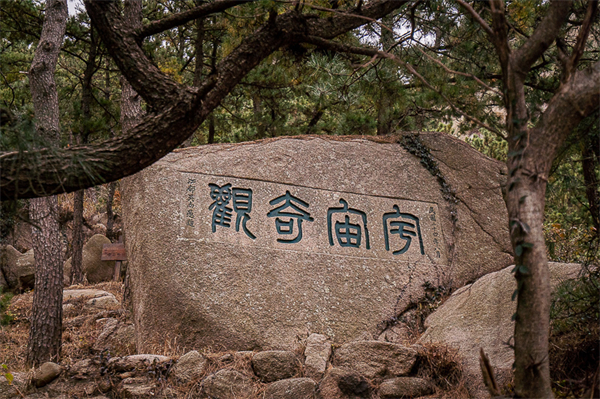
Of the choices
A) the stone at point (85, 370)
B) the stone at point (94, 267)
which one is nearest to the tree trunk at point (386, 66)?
the stone at point (85, 370)

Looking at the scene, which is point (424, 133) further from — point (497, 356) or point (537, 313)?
point (537, 313)

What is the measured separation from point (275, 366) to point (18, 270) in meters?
6.11

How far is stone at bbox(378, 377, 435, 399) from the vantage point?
410 cm

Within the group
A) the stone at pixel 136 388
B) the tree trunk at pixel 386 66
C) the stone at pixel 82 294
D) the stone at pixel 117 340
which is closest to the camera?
the stone at pixel 136 388

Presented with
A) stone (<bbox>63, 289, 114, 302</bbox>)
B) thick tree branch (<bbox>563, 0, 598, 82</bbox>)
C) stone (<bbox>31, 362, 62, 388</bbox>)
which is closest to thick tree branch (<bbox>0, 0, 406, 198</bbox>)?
thick tree branch (<bbox>563, 0, 598, 82</bbox>)

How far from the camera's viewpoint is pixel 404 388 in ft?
13.5

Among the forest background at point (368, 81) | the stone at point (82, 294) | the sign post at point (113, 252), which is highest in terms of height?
the forest background at point (368, 81)

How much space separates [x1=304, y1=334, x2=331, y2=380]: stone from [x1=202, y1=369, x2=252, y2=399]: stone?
0.48 meters

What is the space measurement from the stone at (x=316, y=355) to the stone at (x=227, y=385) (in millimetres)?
479

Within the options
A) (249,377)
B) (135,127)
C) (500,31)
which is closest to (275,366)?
(249,377)

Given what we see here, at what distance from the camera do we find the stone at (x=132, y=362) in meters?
4.36

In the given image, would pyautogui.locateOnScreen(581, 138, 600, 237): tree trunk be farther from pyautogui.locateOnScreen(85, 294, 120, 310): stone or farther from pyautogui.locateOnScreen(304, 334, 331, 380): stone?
pyautogui.locateOnScreen(85, 294, 120, 310): stone

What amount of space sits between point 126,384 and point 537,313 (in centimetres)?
308

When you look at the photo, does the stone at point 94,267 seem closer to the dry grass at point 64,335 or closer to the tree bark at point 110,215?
the tree bark at point 110,215
